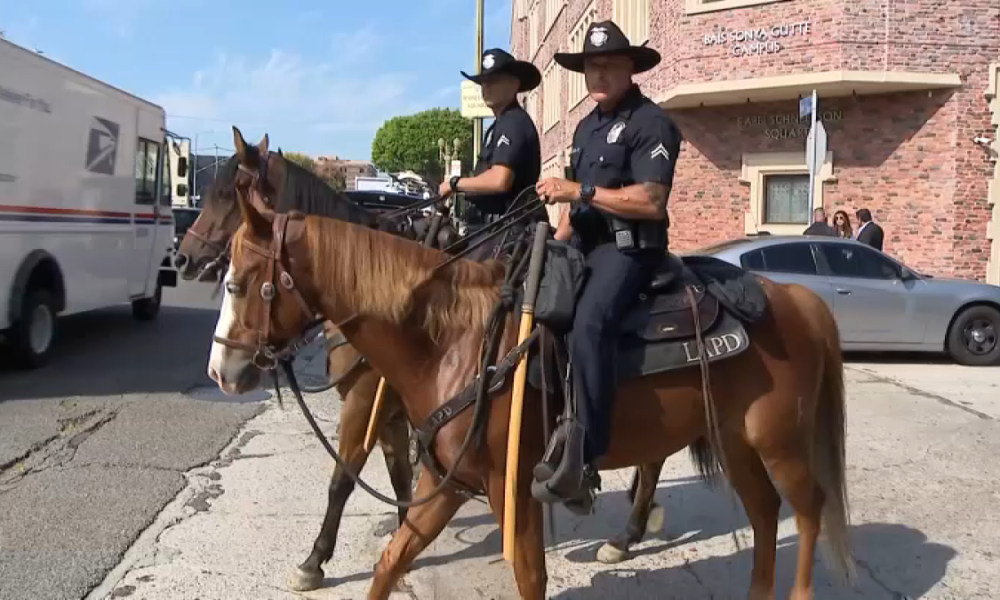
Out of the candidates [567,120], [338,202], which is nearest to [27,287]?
[338,202]

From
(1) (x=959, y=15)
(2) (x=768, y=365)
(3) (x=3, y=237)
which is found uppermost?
(1) (x=959, y=15)

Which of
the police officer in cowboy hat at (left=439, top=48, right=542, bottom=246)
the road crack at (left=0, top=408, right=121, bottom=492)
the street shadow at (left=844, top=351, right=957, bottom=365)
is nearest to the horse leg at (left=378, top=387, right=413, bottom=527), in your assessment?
the police officer in cowboy hat at (left=439, top=48, right=542, bottom=246)

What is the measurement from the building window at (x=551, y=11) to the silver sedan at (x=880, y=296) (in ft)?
79.8

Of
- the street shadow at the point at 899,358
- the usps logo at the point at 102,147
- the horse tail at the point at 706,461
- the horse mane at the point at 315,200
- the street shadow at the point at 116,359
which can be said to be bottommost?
the street shadow at the point at 116,359

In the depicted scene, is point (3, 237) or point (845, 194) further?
point (845, 194)

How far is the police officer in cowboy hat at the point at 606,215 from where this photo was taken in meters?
3.26

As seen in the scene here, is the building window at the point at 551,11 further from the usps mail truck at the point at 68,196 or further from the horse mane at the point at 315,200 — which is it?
the horse mane at the point at 315,200

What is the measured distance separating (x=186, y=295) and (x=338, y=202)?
49.2ft

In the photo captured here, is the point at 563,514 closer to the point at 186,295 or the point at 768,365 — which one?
the point at 768,365

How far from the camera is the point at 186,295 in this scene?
1848 cm

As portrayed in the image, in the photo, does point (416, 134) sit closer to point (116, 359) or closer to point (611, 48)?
point (116, 359)

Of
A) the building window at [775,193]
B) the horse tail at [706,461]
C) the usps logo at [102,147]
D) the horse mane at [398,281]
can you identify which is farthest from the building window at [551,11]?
the horse mane at [398,281]

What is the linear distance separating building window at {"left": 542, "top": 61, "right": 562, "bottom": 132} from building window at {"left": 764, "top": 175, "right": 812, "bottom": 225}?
688 inches

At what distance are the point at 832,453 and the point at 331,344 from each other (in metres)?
2.52
